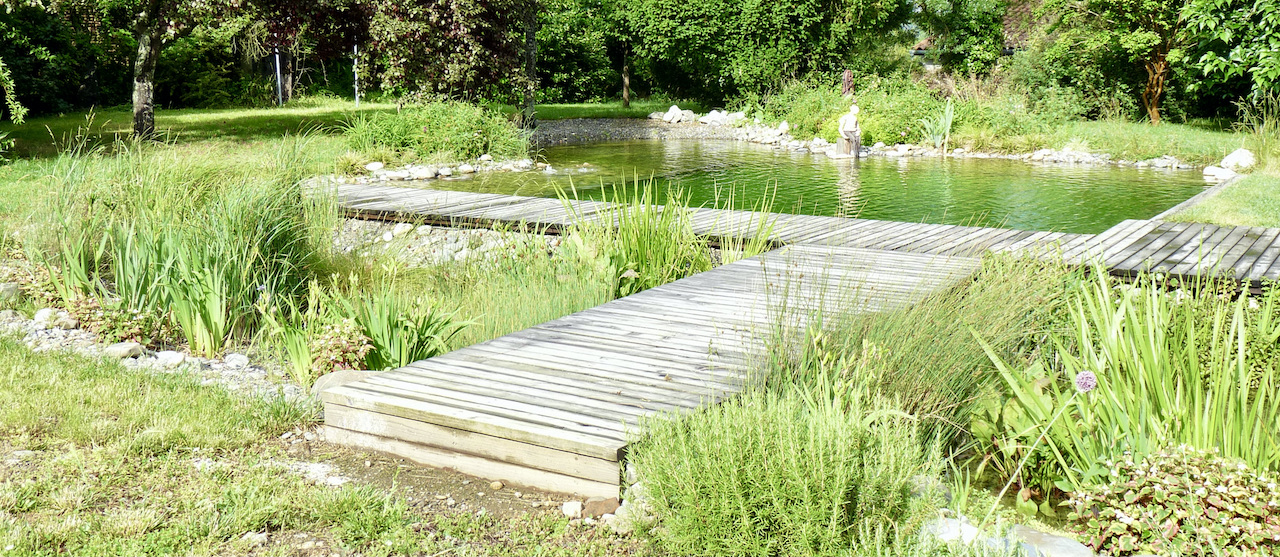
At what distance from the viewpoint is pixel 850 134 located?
14.6 m

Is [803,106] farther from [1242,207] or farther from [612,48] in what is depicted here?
[1242,207]

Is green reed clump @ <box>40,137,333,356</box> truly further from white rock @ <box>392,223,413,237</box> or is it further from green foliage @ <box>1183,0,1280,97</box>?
green foliage @ <box>1183,0,1280,97</box>

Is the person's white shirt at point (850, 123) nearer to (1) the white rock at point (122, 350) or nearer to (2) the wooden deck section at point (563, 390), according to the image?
(2) the wooden deck section at point (563, 390)

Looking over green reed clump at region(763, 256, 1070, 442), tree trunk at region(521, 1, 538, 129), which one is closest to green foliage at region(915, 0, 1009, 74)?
tree trunk at region(521, 1, 538, 129)

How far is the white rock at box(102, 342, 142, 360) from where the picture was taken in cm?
424

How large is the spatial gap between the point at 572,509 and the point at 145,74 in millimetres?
11745

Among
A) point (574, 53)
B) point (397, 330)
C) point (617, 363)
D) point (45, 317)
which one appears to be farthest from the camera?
point (574, 53)

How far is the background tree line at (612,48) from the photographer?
12.8 meters

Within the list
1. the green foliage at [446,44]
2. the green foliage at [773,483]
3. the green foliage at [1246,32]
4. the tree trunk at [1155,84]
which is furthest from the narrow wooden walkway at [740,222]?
the tree trunk at [1155,84]

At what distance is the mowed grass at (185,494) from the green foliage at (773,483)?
0.25 meters

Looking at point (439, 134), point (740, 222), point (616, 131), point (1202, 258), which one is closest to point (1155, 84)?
point (616, 131)

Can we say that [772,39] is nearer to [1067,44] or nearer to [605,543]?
[1067,44]

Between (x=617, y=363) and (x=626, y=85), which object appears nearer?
(x=617, y=363)

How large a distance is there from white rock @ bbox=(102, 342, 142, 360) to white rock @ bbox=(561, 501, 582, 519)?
7.83 feet
